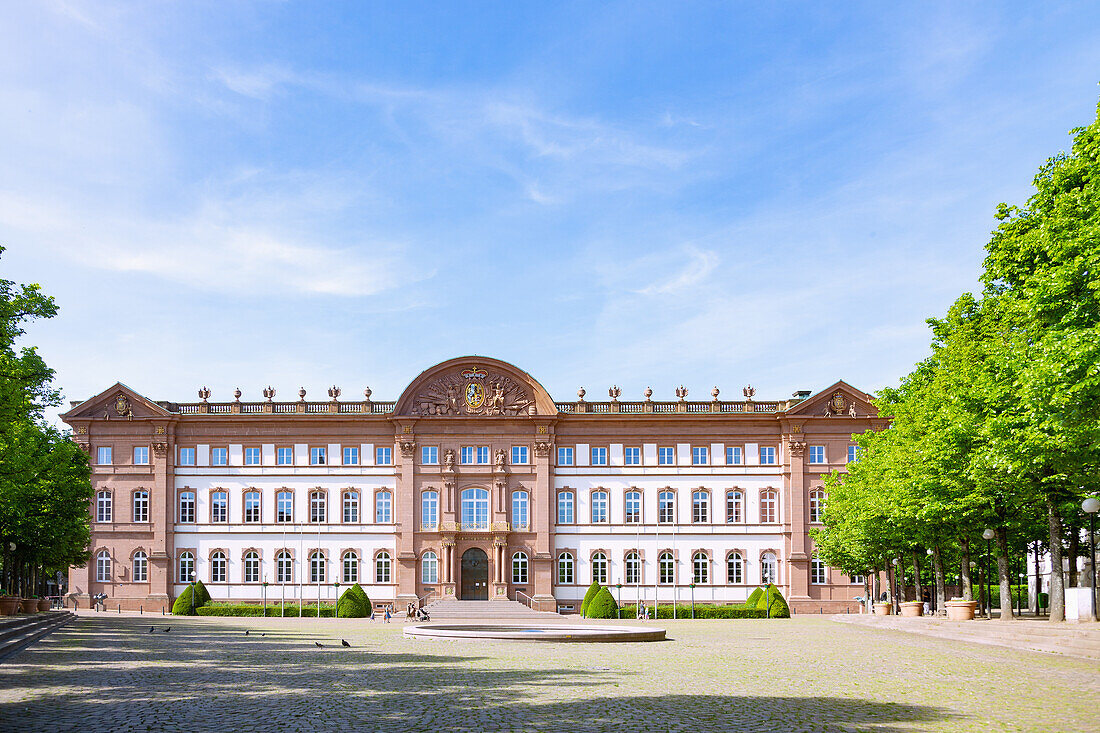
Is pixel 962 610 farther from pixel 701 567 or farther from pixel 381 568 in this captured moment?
pixel 381 568

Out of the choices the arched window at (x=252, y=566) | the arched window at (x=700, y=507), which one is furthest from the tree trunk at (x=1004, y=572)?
the arched window at (x=252, y=566)

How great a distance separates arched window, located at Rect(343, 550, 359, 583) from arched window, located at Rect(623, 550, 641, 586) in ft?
62.3

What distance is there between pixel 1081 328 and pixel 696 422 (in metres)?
50.1

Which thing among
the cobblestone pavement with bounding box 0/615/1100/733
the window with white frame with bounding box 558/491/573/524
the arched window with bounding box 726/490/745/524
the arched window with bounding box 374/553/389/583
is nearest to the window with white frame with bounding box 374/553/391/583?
the arched window with bounding box 374/553/389/583

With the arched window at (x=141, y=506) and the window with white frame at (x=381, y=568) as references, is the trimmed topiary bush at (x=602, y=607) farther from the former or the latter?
the arched window at (x=141, y=506)

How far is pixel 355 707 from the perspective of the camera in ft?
62.4

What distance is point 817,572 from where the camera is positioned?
257 feet

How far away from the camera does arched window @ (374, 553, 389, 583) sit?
7900cm

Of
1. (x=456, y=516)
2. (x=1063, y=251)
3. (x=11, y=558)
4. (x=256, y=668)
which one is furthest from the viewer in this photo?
(x=456, y=516)

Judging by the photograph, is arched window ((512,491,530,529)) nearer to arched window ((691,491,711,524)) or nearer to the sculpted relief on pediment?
the sculpted relief on pediment

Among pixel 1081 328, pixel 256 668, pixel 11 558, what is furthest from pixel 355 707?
pixel 11 558

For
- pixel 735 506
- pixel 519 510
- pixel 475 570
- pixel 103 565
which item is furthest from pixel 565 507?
pixel 103 565

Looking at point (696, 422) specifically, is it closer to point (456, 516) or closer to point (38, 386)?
point (456, 516)

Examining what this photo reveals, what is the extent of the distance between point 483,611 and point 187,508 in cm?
2432
